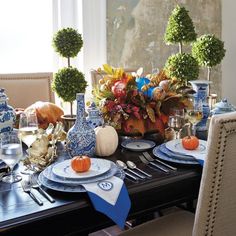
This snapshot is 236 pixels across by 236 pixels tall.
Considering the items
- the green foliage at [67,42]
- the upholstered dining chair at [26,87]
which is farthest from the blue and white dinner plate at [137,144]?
the upholstered dining chair at [26,87]

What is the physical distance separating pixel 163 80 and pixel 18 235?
984mm

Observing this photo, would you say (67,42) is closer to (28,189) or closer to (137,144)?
(137,144)

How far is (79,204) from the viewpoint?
3.08 feet

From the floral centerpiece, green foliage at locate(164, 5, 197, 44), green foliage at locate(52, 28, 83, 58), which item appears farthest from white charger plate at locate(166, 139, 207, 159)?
green foliage at locate(164, 5, 197, 44)

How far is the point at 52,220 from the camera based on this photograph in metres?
0.90

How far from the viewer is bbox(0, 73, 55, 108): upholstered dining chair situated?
2193mm

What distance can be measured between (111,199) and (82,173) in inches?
6.1

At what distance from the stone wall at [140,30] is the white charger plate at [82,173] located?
1.78m

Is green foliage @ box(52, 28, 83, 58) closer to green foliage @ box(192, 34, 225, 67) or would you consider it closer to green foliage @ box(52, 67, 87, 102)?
green foliage @ box(52, 67, 87, 102)

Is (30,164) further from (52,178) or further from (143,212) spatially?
(143,212)

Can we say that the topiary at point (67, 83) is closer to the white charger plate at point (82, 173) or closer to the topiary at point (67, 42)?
the topiary at point (67, 42)

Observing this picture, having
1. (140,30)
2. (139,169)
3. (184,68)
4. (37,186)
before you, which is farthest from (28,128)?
(140,30)

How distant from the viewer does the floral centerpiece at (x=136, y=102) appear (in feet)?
4.77

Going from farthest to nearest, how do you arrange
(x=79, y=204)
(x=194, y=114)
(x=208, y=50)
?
(x=208, y=50), (x=194, y=114), (x=79, y=204)
